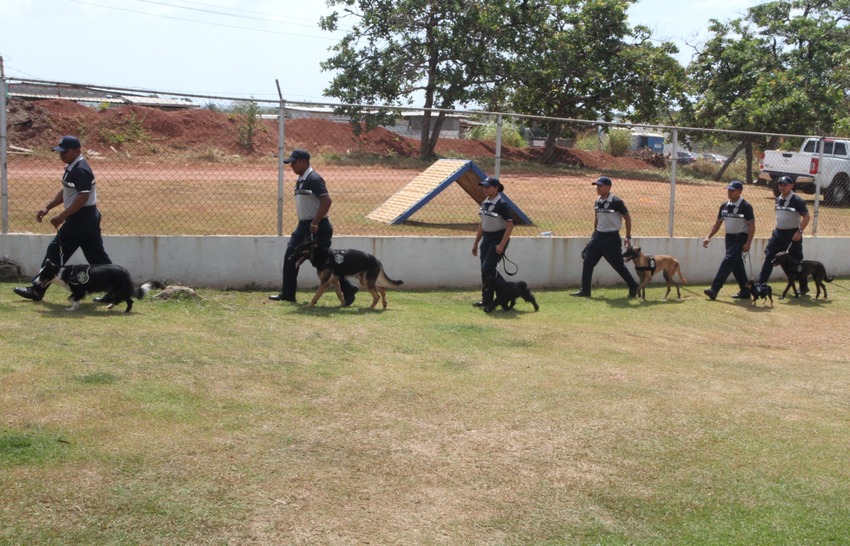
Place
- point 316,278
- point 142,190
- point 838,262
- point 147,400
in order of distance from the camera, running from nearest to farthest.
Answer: point 147,400 → point 316,278 → point 142,190 → point 838,262

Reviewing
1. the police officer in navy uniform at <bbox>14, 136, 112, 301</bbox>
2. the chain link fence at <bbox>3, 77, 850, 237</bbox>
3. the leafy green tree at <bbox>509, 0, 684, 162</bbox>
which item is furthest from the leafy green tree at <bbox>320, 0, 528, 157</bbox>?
the police officer in navy uniform at <bbox>14, 136, 112, 301</bbox>

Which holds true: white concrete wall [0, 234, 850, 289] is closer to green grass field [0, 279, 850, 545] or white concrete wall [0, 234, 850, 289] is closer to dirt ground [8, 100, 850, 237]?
dirt ground [8, 100, 850, 237]

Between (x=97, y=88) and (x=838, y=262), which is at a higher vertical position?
(x=97, y=88)

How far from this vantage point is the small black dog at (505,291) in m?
10.4

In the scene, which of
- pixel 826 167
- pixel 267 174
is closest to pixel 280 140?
pixel 267 174

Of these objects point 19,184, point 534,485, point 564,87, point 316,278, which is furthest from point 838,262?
point 564,87

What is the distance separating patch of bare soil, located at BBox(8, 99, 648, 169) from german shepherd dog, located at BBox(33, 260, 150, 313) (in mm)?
3558

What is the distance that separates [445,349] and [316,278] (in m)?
3.65

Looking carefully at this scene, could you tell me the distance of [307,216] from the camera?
1001 centimetres

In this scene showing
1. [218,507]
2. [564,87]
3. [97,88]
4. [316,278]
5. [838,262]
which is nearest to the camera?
[218,507]

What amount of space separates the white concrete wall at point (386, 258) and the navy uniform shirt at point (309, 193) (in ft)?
4.30

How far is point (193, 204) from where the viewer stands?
12820 millimetres

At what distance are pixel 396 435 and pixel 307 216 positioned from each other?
4.90m

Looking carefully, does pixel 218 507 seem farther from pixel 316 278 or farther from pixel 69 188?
pixel 316 278
